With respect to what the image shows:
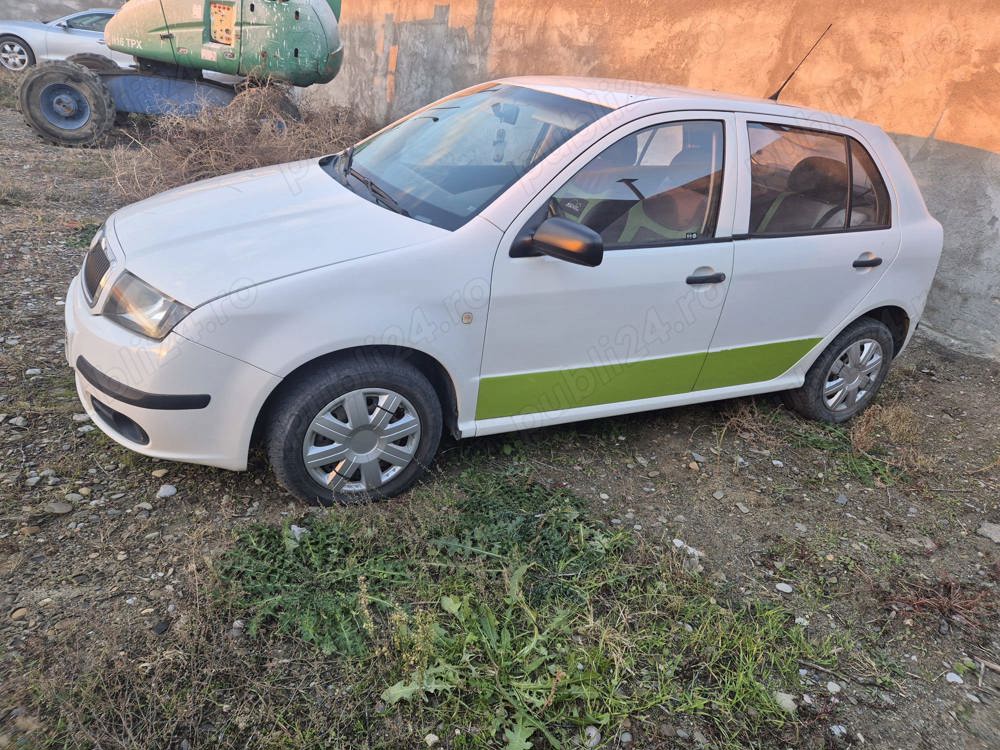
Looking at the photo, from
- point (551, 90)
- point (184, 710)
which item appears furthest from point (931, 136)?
point (184, 710)

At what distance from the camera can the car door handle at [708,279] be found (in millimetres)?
3275

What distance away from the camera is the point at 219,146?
6.89m

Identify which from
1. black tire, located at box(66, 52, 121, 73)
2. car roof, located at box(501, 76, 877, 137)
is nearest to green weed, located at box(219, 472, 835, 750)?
car roof, located at box(501, 76, 877, 137)

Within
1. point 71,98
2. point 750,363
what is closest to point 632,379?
point 750,363

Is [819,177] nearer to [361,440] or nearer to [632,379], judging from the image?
[632,379]

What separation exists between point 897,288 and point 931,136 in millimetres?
2052

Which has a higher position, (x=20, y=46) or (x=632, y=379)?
(x=20, y=46)

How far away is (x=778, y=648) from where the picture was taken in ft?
8.81

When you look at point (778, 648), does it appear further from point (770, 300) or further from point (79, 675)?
point (79, 675)

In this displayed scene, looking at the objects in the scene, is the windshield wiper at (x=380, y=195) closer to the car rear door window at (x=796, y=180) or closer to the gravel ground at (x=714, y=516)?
the gravel ground at (x=714, y=516)

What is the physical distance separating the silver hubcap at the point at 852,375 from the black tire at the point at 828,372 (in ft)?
0.05

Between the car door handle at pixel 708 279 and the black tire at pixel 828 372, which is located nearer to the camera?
the car door handle at pixel 708 279

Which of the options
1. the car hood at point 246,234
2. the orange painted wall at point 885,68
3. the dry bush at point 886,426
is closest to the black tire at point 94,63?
the orange painted wall at point 885,68

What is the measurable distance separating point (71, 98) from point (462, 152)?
714 cm
